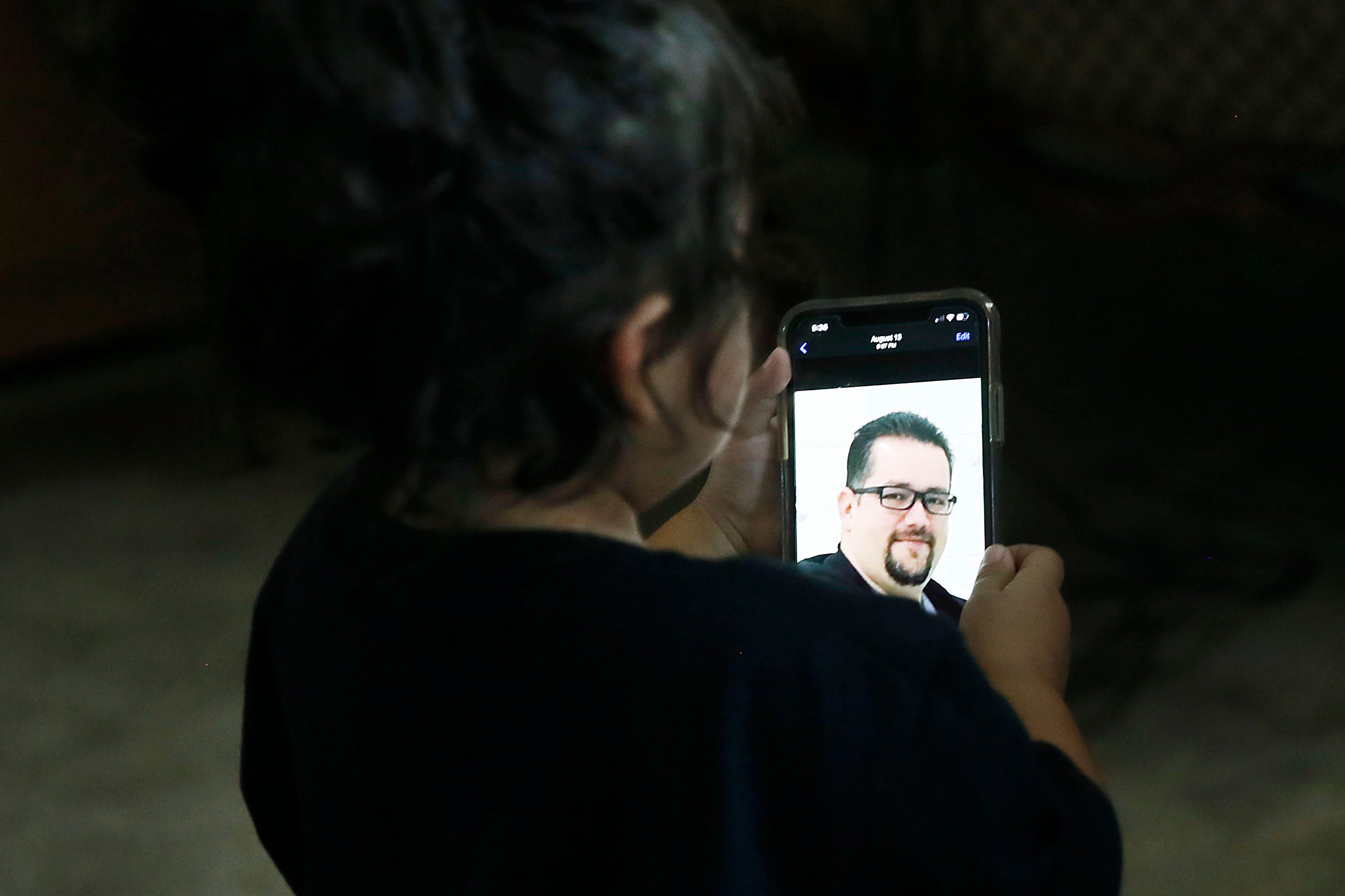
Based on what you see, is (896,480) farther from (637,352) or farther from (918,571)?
(637,352)

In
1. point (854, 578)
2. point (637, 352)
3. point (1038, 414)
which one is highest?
point (637, 352)

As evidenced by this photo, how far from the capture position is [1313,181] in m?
1.67

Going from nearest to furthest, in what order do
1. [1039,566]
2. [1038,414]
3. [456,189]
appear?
[456,189] → [1039,566] → [1038,414]

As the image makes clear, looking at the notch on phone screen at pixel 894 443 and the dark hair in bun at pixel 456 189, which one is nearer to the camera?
the dark hair in bun at pixel 456 189

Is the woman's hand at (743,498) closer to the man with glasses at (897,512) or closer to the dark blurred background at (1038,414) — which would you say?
the man with glasses at (897,512)

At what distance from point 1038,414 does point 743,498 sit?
113 centimetres

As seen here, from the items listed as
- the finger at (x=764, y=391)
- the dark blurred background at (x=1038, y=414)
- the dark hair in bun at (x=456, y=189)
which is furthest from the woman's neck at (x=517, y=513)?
the dark blurred background at (x=1038, y=414)

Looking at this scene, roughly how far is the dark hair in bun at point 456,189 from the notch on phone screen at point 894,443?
0.57 feet

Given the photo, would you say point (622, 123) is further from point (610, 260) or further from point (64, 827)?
point (64, 827)

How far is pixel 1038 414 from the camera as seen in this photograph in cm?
153

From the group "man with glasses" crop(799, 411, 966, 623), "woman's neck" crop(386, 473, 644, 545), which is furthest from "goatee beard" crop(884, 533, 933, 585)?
"woman's neck" crop(386, 473, 644, 545)

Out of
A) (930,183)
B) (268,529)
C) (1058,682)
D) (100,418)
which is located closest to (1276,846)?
(1058,682)

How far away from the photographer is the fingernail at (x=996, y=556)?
404 millimetres

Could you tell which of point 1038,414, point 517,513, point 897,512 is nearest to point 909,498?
point 897,512
